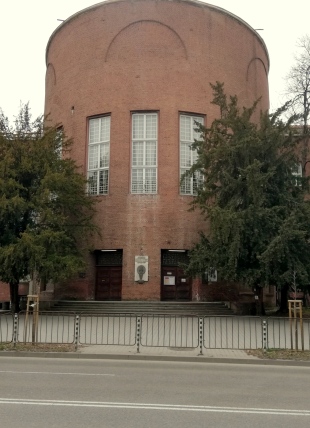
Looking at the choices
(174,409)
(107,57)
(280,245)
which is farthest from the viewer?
(107,57)

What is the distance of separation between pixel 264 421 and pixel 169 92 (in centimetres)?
2413

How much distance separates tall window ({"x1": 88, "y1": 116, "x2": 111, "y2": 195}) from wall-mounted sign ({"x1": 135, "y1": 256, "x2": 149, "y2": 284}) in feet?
14.8

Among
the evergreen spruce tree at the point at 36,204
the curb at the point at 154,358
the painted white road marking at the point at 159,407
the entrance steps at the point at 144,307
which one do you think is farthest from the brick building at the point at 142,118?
the painted white road marking at the point at 159,407

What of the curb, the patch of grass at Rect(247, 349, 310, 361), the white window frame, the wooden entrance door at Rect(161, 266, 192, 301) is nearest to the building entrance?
the wooden entrance door at Rect(161, 266, 192, 301)

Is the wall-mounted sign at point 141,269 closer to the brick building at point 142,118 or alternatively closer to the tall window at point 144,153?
the brick building at point 142,118

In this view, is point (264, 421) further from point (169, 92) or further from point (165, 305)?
point (169, 92)

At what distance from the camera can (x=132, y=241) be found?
87.2 ft

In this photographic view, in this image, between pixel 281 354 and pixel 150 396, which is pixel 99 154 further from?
pixel 150 396

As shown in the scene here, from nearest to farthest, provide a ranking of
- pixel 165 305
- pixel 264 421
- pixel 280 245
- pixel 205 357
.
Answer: pixel 264 421 → pixel 205 357 → pixel 280 245 → pixel 165 305

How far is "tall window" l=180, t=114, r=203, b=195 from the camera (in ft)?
90.3

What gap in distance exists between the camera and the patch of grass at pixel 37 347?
12387 millimetres

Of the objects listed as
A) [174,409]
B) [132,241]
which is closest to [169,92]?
[132,241]

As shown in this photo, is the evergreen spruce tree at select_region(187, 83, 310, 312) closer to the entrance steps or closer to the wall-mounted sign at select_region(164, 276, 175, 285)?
the entrance steps

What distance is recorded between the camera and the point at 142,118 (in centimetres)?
2825
